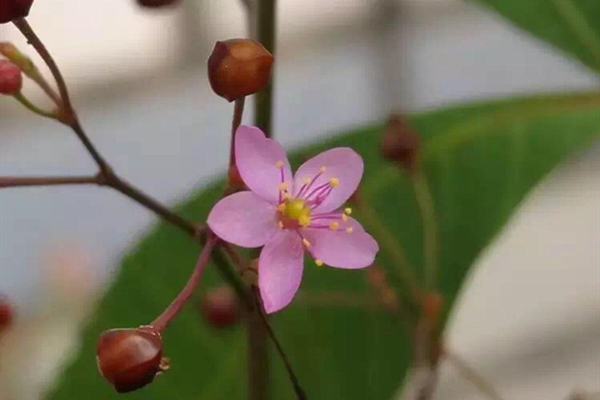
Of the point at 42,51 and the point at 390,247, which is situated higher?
the point at 42,51

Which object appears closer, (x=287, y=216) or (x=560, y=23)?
(x=287, y=216)

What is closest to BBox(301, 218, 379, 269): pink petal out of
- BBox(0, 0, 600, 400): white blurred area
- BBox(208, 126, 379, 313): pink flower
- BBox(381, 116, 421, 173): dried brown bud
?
BBox(208, 126, 379, 313): pink flower

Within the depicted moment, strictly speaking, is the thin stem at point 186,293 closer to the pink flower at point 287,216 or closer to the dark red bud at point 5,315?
the pink flower at point 287,216

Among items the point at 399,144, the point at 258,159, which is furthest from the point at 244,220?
the point at 399,144

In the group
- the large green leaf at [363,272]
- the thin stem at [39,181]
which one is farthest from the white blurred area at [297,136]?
the thin stem at [39,181]

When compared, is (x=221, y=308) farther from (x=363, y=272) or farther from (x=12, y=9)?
(x=12, y=9)

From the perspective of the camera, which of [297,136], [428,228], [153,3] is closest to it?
[153,3]
